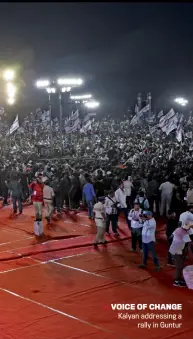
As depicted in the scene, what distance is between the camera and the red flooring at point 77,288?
8.09 meters

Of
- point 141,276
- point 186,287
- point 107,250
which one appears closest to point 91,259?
point 107,250

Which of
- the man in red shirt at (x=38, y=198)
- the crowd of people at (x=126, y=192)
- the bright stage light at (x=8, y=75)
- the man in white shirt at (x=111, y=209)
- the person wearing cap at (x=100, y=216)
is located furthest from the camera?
the bright stage light at (x=8, y=75)

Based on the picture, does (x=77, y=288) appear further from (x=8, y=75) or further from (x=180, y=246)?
(x=8, y=75)

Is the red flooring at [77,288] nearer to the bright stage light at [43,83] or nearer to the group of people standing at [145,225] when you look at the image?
the group of people standing at [145,225]

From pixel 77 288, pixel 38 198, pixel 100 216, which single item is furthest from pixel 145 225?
pixel 38 198

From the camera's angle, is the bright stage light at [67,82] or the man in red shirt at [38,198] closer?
the man in red shirt at [38,198]

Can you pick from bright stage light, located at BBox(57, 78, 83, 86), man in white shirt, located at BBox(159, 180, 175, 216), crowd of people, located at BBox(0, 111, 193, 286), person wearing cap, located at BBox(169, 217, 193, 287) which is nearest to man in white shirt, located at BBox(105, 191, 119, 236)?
crowd of people, located at BBox(0, 111, 193, 286)

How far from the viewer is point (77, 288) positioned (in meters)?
10.2

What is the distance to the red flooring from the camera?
26.5 feet

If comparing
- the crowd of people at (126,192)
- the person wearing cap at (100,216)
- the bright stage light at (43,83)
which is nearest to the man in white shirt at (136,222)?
the crowd of people at (126,192)

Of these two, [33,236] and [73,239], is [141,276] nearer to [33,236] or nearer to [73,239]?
[73,239]

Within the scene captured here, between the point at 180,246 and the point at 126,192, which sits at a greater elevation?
the point at 126,192

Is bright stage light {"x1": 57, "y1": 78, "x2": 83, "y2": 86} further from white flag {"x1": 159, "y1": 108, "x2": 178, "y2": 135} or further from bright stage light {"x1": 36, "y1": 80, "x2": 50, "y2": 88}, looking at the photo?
white flag {"x1": 159, "y1": 108, "x2": 178, "y2": 135}

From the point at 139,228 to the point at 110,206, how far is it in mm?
2000
